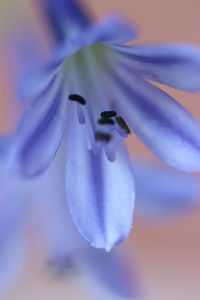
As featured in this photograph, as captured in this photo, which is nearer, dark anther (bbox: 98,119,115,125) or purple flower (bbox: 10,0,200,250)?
purple flower (bbox: 10,0,200,250)

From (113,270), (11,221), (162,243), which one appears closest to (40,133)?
(11,221)

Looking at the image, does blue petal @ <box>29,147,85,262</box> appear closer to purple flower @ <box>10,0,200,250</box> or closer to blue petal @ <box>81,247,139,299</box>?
blue petal @ <box>81,247,139,299</box>

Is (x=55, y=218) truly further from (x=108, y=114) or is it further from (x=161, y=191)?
(x=108, y=114)

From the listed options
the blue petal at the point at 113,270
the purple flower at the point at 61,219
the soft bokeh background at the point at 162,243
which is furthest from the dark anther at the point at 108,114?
the soft bokeh background at the point at 162,243

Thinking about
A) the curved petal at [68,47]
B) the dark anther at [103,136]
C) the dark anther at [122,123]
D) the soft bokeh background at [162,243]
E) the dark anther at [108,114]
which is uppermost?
the curved petal at [68,47]

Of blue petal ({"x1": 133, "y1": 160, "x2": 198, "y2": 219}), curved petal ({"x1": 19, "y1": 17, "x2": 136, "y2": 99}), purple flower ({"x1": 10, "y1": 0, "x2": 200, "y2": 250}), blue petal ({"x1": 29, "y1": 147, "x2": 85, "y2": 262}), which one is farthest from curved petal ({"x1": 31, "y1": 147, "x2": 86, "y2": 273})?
curved petal ({"x1": 19, "y1": 17, "x2": 136, "y2": 99})

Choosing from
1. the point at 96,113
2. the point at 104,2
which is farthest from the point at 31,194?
the point at 104,2

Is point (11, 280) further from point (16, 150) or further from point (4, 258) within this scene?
point (16, 150)

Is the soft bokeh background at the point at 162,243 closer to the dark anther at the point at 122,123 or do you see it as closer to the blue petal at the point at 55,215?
the blue petal at the point at 55,215
